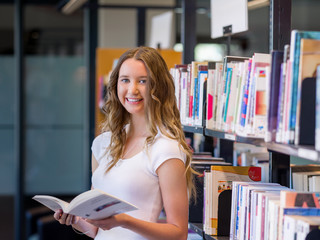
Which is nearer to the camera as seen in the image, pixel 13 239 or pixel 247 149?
pixel 247 149

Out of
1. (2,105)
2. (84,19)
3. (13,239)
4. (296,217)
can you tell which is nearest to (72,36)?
(84,19)

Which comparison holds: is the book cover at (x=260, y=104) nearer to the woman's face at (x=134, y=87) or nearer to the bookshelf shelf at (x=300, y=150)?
the bookshelf shelf at (x=300, y=150)

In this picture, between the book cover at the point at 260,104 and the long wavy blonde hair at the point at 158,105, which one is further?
the long wavy blonde hair at the point at 158,105

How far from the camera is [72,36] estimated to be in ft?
22.4

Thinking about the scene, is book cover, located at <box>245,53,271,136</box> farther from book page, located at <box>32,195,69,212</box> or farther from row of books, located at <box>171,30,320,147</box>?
book page, located at <box>32,195,69,212</box>

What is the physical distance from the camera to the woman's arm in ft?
6.17

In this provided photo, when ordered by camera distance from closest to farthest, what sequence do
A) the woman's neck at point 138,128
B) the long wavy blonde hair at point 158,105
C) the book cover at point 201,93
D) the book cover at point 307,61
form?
the book cover at point 307,61, the long wavy blonde hair at point 158,105, the woman's neck at point 138,128, the book cover at point 201,93

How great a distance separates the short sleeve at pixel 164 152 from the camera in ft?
6.50

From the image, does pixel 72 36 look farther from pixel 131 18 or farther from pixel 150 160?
pixel 150 160

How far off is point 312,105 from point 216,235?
957 mm

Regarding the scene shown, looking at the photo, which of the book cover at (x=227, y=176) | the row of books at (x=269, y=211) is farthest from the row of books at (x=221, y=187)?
the row of books at (x=269, y=211)

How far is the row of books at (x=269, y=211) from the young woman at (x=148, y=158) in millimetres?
222

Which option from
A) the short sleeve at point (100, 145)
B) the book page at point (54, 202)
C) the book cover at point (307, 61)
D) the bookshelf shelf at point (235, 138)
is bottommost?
the book page at point (54, 202)

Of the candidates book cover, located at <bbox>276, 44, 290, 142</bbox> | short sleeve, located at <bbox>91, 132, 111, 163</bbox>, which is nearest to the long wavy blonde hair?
short sleeve, located at <bbox>91, 132, 111, 163</bbox>
